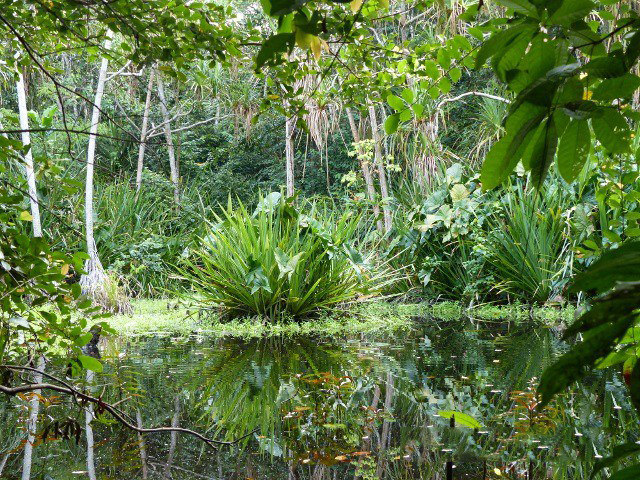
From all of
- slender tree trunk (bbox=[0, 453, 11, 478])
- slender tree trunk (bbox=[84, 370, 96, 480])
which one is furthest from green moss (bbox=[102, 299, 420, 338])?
slender tree trunk (bbox=[0, 453, 11, 478])

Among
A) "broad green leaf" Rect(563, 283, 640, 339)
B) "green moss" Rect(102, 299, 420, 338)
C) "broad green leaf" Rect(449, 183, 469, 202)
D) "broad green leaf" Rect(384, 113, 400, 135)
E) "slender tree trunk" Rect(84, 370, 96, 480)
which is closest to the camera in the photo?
"broad green leaf" Rect(563, 283, 640, 339)

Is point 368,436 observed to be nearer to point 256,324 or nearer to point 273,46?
point 273,46

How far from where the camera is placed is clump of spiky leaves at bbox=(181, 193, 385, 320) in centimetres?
496

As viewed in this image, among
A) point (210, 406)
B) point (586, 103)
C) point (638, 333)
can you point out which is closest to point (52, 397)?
point (210, 406)

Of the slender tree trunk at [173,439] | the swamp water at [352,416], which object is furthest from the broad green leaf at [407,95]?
the slender tree trunk at [173,439]

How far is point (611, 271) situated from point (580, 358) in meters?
0.06

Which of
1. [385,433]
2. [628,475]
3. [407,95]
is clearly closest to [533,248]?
[385,433]

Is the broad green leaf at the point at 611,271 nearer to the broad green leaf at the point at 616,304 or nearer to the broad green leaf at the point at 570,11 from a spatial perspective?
the broad green leaf at the point at 616,304

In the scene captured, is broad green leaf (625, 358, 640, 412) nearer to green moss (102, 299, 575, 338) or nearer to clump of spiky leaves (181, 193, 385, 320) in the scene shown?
green moss (102, 299, 575, 338)

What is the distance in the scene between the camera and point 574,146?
0.55 metres

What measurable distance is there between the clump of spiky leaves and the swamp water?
4.17ft

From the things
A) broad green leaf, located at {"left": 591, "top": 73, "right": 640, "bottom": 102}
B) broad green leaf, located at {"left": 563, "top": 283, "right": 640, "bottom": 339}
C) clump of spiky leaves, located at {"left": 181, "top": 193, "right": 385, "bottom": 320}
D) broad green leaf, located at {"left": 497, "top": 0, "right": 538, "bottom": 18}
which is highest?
broad green leaf, located at {"left": 497, "top": 0, "right": 538, "bottom": 18}

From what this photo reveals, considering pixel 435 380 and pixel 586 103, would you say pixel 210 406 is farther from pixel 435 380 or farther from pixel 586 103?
pixel 586 103

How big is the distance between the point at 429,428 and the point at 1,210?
4.76 ft
